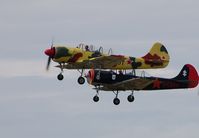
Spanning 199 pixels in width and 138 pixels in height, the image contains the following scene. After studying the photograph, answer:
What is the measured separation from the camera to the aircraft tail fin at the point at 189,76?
61906 mm

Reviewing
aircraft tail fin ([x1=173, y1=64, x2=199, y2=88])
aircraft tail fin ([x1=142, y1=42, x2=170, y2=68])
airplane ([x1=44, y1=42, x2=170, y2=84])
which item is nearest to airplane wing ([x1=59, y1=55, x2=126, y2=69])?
airplane ([x1=44, y1=42, x2=170, y2=84])

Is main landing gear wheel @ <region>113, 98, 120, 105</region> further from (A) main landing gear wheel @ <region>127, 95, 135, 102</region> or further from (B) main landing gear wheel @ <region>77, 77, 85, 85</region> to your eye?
(B) main landing gear wheel @ <region>77, 77, 85, 85</region>

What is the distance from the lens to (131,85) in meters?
59.8

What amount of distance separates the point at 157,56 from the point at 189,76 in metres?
4.13

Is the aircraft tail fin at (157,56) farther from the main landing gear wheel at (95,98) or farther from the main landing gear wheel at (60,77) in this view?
the main landing gear wheel at (60,77)

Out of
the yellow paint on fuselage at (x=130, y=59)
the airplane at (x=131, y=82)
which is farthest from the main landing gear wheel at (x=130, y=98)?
the yellow paint on fuselage at (x=130, y=59)

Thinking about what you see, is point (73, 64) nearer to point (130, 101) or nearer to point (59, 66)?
point (59, 66)

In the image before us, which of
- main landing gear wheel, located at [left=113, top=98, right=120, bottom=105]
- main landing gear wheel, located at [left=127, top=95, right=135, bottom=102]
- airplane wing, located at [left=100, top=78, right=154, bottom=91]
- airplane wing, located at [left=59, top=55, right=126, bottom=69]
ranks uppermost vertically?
airplane wing, located at [left=59, top=55, right=126, bottom=69]

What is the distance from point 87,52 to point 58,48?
2041 millimetres

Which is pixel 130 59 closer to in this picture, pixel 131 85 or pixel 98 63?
pixel 131 85

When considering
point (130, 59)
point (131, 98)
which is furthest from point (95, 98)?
point (130, 59)

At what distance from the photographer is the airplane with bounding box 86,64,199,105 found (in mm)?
58344

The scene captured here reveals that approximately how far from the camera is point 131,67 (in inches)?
2425

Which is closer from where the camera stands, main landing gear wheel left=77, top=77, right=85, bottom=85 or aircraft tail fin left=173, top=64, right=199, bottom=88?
main landing gear wheel left=77, top=77, right=85, bottom=85
